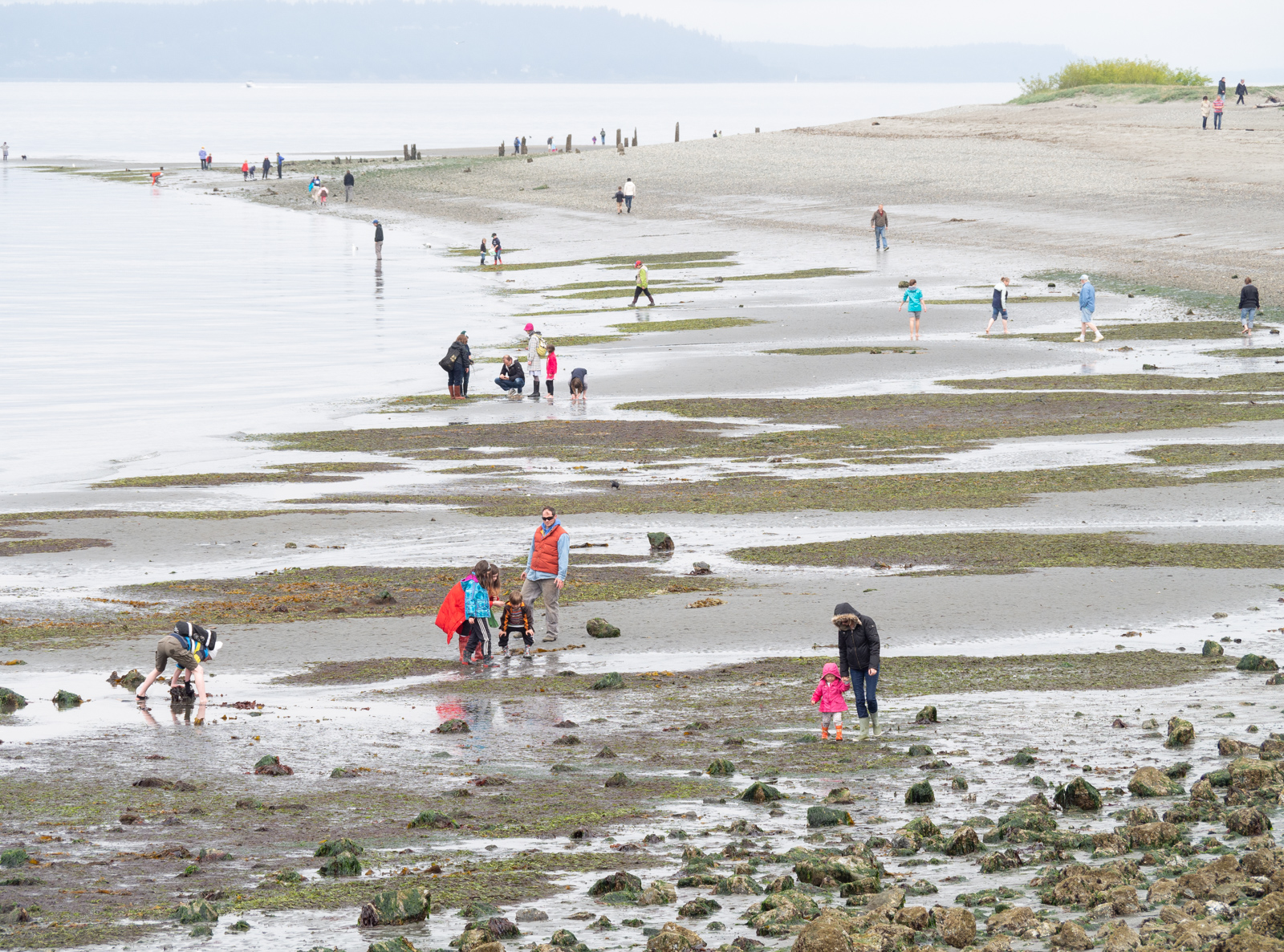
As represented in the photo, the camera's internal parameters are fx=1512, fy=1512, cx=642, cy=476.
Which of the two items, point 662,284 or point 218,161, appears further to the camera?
point 218,161

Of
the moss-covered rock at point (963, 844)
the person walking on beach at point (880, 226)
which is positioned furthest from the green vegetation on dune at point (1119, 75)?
the moss-covered rock at point (963, 844)

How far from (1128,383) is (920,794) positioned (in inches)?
951

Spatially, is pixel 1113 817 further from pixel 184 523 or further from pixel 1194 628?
pixel 184 523

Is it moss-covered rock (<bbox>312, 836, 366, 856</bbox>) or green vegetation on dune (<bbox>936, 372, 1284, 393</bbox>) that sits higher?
green vegetation on dune (<bbox>936, 372, 1284, 393</bbox>)

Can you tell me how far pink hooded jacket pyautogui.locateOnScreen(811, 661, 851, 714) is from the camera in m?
13.3

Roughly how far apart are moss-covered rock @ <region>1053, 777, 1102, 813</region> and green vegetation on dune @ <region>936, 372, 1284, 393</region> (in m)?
23.4

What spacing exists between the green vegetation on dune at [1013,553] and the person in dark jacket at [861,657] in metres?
6.47

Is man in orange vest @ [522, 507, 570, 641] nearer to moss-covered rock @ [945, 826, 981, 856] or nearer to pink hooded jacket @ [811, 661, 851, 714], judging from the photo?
pink hooded jacket @ [811, 661, 851, 714]

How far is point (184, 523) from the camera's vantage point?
24.0 metres

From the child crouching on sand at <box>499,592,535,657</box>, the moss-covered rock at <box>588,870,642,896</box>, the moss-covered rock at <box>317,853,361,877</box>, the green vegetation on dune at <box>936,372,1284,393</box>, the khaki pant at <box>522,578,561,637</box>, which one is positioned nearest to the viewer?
the moss-covered rock at <box>588,870,642,896</box>

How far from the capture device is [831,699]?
44.0 feet

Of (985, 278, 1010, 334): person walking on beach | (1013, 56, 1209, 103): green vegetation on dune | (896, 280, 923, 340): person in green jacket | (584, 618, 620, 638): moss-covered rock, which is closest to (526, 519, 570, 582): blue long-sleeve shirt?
(584, 618, 620, 638): moss-covered rock

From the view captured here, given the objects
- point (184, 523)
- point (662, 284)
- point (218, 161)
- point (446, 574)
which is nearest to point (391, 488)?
point (184, 523)

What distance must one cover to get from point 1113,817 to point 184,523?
1703cm
